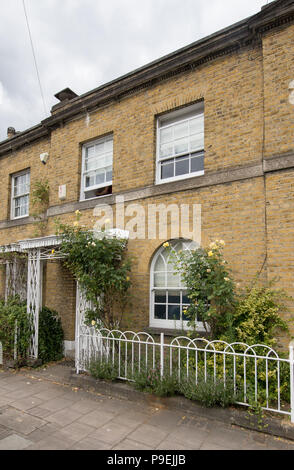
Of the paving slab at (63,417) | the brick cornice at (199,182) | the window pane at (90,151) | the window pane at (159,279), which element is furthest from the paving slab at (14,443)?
the window pane at (90,151)

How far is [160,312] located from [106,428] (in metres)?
2.83

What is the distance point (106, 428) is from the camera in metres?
4.05

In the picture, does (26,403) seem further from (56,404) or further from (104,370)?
(104,370)

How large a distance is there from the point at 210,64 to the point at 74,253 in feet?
16.0

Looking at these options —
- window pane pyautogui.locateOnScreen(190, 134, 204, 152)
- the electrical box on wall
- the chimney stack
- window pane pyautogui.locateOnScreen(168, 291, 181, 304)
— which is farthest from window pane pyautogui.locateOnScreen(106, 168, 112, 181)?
the chimney stack

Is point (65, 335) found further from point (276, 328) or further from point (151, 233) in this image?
point (276, 328)

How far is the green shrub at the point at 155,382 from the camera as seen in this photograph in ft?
15.5

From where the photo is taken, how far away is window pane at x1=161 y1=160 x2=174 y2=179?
22.9 feet

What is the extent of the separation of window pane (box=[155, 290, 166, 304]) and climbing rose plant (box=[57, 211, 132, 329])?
66 cm

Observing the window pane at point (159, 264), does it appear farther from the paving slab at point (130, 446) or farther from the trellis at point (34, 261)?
the paving slab at point (130, 446)

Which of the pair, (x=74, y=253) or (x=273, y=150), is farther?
(x=74, y=253)

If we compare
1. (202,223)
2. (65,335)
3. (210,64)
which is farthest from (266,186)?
(65,335)

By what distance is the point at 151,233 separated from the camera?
6695mm
